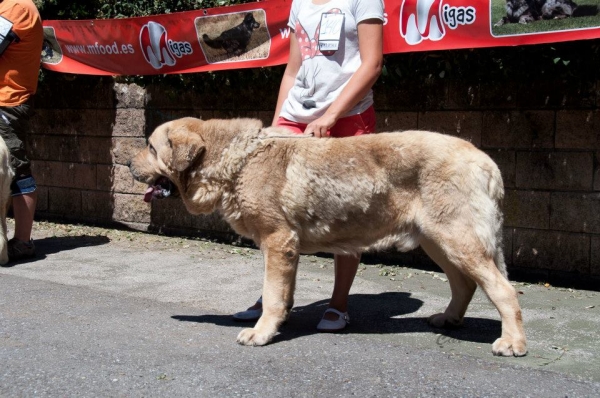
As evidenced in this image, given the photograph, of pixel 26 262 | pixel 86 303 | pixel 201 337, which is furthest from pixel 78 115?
pixel 201 337

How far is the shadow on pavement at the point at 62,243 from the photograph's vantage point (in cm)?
785

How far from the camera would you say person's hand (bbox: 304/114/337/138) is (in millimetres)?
4785

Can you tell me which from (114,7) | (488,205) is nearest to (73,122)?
(114,7)

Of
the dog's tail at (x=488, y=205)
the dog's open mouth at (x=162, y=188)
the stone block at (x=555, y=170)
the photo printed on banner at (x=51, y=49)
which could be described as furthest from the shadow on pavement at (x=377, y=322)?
the photo printed on banner at (x=51, y=49)

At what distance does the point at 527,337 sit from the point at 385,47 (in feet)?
9.22

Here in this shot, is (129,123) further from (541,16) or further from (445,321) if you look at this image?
(445,321)

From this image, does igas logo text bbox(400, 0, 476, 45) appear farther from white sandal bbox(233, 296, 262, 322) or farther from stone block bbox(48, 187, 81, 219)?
stone block bbox(48, 187, 81, 219)

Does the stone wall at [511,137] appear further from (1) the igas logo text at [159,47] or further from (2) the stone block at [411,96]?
(1) the igas logo text at [159,47]

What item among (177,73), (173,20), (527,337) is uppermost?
(173,20)

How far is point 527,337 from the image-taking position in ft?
16.0

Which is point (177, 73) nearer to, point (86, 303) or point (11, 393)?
point (86, 303)

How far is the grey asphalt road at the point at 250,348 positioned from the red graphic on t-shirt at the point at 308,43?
1.74 metres

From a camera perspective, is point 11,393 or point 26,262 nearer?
point 11,393

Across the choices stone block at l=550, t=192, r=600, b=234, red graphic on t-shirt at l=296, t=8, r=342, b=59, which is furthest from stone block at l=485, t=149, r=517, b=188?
red graphic on t-shirt at l=296, t=8, r=342, b=59
